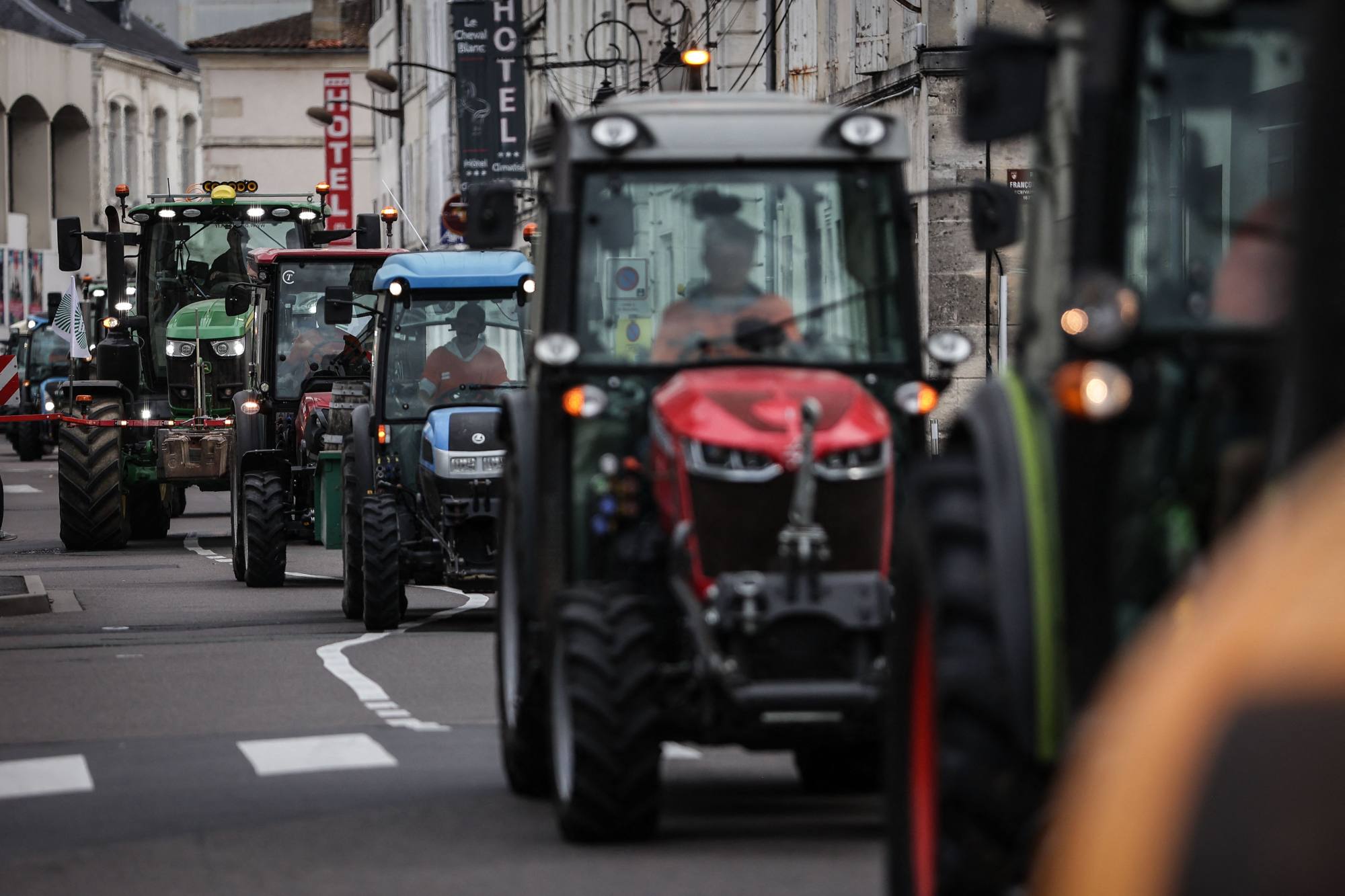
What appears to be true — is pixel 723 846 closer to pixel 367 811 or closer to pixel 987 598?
pixel 367 811

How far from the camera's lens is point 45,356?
66.8 meters

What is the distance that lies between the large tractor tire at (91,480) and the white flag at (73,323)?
21.1ft

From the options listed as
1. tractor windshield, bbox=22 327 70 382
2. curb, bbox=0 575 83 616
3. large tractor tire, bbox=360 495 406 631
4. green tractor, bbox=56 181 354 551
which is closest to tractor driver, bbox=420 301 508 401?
large tractor tire, bbox=360 495 406 631

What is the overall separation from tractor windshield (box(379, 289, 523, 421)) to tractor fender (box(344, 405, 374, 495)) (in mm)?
156

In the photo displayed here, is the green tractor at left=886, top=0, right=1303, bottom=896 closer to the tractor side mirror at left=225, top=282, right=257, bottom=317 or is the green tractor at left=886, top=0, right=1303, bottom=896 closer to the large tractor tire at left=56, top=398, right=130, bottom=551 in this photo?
the tractor side mirror at left=225, top=282, right=257, bottom=317

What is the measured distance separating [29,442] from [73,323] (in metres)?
22.1

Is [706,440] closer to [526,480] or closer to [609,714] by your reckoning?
[609,714]

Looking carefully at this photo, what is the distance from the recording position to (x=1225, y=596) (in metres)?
2.55

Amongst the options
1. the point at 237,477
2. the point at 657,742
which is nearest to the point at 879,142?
the point at 657,742

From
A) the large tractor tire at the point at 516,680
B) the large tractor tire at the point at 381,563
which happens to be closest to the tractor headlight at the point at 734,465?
the large tractor tire at the point at 516,680

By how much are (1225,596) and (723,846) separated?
5842 millimetres

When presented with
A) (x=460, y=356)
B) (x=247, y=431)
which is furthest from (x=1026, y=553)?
(x=247, y=431)

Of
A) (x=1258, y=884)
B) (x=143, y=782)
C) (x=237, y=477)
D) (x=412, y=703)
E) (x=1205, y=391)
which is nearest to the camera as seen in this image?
(x=1258, y=884)

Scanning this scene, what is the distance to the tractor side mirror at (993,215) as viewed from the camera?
8.52 m
